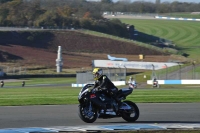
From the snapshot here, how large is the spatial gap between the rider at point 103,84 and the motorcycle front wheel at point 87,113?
0.60 metres

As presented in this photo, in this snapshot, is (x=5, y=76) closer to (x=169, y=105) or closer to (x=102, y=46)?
(x=102, y=46)

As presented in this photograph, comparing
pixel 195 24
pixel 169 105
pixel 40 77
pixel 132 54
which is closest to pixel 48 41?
pixel 132 54

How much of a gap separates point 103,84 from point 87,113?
3.02 ft

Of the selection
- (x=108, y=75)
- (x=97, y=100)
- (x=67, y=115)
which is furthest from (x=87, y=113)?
(x=108, y=75)

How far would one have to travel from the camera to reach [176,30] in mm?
153125

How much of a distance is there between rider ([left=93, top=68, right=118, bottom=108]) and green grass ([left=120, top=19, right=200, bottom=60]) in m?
114

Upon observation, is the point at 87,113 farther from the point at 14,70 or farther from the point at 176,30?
the point at 176,30

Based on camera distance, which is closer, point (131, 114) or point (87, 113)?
point (87, 113)

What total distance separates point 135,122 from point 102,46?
3718 inches

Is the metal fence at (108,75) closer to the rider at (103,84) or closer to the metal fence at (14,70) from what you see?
the metal fence at (14,70)

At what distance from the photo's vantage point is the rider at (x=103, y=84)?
1631cm

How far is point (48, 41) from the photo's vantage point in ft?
355

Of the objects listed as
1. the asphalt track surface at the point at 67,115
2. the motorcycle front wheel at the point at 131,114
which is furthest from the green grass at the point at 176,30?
the motorcycle front wheel at the point at 131,114

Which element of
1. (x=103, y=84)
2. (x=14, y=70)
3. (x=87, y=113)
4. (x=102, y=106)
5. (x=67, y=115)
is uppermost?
(x=14, y=70)
